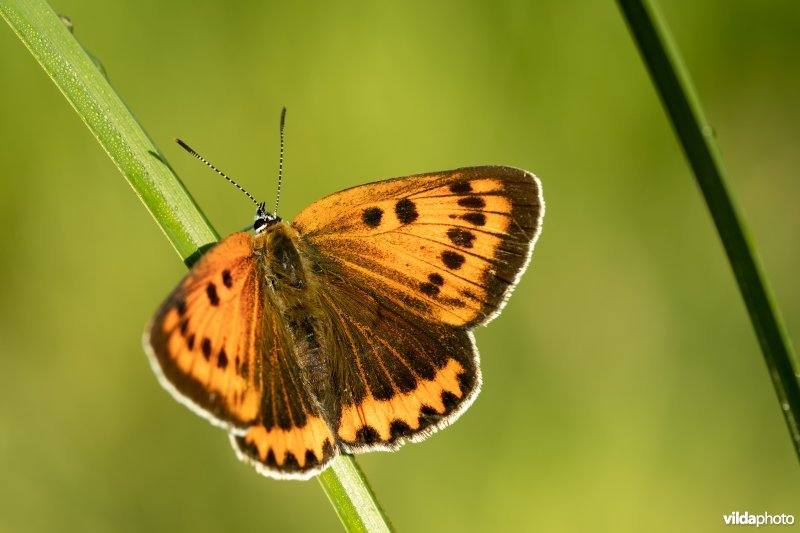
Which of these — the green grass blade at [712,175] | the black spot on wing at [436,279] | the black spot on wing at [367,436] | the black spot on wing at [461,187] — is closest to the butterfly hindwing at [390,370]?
the black spot on wing at [367,436]

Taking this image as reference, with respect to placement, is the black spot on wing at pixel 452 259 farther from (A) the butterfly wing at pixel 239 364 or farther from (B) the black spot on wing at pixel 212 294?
(B) the black spot on wing at pixel 212 294

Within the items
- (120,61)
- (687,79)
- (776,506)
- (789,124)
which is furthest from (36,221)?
(789,124)

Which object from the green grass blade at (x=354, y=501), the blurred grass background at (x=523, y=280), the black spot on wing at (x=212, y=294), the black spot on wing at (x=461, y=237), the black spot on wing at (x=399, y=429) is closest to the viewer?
the green grass blade at (x=354, y=501)

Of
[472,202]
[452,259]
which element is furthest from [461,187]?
[452,259]

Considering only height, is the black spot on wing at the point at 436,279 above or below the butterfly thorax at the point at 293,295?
below

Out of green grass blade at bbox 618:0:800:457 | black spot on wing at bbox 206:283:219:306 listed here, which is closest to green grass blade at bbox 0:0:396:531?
black spot on wing at bbox 206:283:219:306

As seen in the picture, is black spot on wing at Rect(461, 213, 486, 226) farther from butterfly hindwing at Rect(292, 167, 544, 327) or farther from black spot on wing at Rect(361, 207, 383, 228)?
black spot on wing at Rect(361, 207, 383, 228)

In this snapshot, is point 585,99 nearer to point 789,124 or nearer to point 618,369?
point 789,124

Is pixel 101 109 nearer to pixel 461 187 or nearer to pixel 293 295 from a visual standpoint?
pixel 293 295
